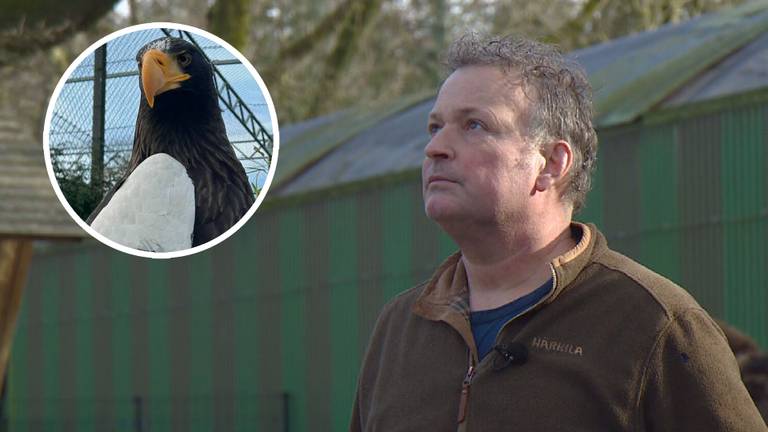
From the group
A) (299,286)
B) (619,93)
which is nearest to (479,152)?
(619,93)

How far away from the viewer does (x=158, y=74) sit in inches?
98.2

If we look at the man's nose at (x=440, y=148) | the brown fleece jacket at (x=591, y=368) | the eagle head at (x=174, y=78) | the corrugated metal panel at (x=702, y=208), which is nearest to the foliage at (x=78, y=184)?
the eagle head at (x=174, y=78)

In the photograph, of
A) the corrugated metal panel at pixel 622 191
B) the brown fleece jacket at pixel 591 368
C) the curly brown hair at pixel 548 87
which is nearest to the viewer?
the brown fleece jacket at pixel 591 368

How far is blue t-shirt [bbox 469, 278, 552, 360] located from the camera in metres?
3.36

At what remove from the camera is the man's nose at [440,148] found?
329cm

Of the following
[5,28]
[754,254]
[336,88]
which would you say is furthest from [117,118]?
[336,88]

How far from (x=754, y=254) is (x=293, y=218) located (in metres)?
7.77

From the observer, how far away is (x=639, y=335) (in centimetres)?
318

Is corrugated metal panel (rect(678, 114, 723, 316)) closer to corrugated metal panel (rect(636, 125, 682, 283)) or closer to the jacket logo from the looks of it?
corrugated metal panel (rect(636, 125, 682, 283))

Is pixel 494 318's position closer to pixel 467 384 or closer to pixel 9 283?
pixel 467 384

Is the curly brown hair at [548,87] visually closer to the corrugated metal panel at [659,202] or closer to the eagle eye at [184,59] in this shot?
the eagle eye at [184,59]

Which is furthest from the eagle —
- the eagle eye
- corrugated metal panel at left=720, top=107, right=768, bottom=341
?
corrugated metal panel at left=720, top=107, right=768, bottom=341

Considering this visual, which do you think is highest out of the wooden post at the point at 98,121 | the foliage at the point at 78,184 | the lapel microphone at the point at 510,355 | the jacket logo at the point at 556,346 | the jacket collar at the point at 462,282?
the wooden post at the point at 98,121

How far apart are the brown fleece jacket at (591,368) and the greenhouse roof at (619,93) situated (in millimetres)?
8746
